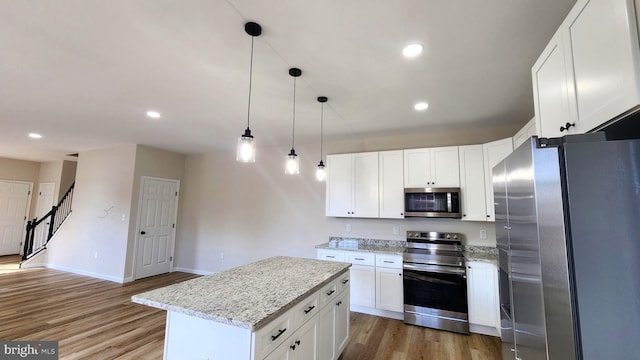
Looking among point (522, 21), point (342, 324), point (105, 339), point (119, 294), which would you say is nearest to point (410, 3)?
point (522, 21)

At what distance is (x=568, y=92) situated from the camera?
4.33 feet

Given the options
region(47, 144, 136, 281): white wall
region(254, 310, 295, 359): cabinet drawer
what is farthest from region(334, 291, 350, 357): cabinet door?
region(47, 144, 136, 281): white wall

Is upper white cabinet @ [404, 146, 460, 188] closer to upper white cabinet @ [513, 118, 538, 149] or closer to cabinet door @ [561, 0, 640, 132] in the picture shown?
upper white cabinet @ [513, 118, 538, 149]

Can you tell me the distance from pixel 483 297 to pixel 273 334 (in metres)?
2.78

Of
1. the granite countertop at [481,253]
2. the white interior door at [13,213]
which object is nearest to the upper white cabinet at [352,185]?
the granite countertop at [481,253]

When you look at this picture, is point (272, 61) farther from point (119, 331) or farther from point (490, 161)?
point (119, 331)

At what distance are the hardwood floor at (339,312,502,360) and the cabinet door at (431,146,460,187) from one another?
1840 mm

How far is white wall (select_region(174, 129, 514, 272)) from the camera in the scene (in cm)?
421

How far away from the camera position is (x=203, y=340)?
1543 millimetres

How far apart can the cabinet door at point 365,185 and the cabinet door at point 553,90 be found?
251 centimetres

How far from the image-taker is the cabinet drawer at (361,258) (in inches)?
147

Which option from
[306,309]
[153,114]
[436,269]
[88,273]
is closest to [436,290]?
[436,269]

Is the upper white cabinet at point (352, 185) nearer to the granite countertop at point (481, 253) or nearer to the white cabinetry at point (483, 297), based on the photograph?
the granite countertop at point (481, 253)

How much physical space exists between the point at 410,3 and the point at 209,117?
2.91 meters
